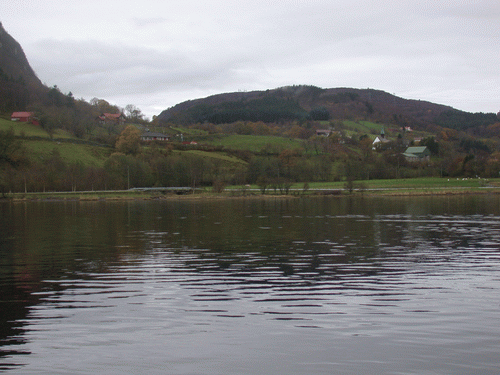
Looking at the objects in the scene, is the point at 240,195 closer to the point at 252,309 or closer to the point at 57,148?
the point at 57,148

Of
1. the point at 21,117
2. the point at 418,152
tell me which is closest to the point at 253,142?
the point at 418,152

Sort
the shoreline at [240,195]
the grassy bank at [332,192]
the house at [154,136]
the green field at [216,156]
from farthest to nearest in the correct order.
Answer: the house at [154,136], the green field at [216,156], the grassy bank at [332,192], the shoreline at [240,195]

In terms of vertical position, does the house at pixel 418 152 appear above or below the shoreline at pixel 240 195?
above

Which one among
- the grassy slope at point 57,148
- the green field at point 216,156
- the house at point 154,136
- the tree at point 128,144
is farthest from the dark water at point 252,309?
the house at point 154,136

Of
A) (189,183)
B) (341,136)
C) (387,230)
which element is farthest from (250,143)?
(387,230)

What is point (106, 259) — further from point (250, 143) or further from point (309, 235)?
point (250, 143)

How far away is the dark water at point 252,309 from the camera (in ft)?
28.4

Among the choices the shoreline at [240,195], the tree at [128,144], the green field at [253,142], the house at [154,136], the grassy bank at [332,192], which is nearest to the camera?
the shoreline at [240,195]

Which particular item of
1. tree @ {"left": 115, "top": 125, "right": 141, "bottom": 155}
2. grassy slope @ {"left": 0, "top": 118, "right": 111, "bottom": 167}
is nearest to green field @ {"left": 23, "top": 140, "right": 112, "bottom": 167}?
grassy slope @ {"left": 0, "top": 118, "right": 111, "bottom": 167}

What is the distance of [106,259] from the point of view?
20516 mm

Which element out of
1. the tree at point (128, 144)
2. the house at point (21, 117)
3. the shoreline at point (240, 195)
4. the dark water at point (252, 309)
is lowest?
the dark water at point (252, 309)

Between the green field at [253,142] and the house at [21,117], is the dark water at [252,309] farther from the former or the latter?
the house at [21,117]

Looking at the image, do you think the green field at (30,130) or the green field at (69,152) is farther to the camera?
the green field at (30,130)

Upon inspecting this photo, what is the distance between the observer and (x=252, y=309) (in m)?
11.9
